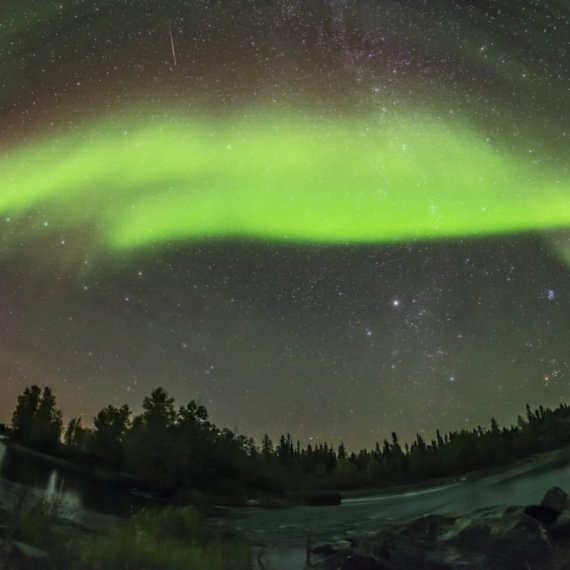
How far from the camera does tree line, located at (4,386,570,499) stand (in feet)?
43.7

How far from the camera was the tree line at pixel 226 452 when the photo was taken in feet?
43.7

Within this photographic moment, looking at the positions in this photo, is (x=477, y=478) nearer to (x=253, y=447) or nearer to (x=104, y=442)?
(x=253, y=447)

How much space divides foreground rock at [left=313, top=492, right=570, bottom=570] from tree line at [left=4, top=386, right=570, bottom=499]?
4.39 meters

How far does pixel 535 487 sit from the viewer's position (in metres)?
10.1

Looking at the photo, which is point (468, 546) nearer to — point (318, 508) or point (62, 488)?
point (318, 508)

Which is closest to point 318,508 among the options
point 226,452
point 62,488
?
point 226,452

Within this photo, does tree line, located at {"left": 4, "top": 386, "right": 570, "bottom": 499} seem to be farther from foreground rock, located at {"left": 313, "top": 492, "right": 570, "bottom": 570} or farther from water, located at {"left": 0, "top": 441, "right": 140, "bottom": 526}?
foreground rock, located at {"left": 313, "top": 492, "right": 570, "bottom": 570}

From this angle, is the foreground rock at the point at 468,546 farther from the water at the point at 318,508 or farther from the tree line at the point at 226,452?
Answer: the tree line at the point at 226,452

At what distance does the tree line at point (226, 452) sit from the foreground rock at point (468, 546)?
14.4ft

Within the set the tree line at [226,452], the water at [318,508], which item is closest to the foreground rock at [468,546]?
the water at [318,508]

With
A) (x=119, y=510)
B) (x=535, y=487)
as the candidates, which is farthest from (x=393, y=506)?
(x=119, y=510)

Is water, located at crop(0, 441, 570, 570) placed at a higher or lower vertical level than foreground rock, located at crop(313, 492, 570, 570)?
higher

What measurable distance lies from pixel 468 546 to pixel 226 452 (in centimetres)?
973

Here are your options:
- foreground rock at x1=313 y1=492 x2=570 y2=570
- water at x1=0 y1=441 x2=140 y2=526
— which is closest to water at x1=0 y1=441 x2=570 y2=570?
water at x1=0 y1=441 x2=140 y2=526
